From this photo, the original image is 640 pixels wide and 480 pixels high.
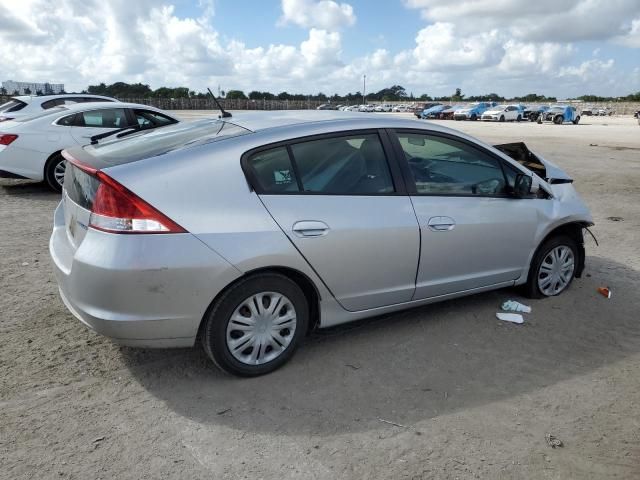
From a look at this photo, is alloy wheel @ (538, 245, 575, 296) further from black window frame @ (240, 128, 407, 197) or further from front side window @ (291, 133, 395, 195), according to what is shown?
front side window @ (291, 133, 395, 195)

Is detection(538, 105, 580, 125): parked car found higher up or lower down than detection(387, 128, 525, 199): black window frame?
lower down

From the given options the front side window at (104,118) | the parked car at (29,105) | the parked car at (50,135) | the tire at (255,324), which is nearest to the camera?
the tire at (255,324)

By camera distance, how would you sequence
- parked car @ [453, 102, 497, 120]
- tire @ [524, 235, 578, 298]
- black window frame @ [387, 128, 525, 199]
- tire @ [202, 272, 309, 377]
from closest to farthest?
1. tire @ [202, 272, 309, 377]
2. black window frame @ [387, 128, 525, 199]
3. tire @ [524, 235, 578, 298]
4. parked car @ [453, 102, 497, 120]

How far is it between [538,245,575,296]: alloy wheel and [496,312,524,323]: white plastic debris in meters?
0.53

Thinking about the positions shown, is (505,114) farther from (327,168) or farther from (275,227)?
(275,227)

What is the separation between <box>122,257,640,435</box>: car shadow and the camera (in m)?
3.25

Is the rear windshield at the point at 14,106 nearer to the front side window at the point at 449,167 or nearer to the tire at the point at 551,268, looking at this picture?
the front side window at the point at 449,167

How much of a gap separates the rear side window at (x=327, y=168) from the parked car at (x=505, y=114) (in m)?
49.1

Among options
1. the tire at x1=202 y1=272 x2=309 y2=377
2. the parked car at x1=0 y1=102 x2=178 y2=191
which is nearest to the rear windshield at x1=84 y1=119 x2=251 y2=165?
the tire at x1=202 y1=272 x2=309 y2=377

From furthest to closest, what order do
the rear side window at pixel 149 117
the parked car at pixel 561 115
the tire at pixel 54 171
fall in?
the parked car at pixel 561 115 → the rear side window at pixel 149 117 → the tire at pixel 54 171

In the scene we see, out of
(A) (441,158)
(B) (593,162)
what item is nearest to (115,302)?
(A) (441,158)

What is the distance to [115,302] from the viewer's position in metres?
3.13

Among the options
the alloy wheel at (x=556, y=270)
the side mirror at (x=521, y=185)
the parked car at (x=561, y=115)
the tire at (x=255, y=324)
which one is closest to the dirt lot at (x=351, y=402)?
the tire at (x=255, y=324)

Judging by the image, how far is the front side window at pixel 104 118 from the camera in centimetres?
1002
